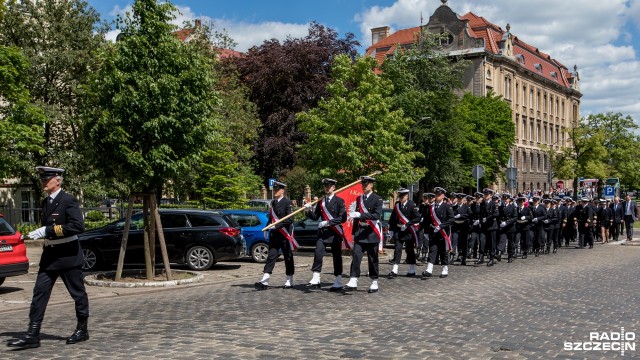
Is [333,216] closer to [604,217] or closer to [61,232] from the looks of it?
[61,232]

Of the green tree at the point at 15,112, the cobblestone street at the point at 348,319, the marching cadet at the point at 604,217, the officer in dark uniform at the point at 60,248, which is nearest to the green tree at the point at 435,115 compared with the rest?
the marching cadet at the point at 604,217

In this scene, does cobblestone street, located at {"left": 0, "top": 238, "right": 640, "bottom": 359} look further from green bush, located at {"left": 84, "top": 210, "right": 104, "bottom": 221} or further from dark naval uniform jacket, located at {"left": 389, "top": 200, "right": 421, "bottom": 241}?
green bush, located at {"left": 84, "top": 210, "right": 104, "bottom": 221}

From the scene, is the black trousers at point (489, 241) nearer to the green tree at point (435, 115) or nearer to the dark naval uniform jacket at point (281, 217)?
the dark naval uniform jacket at point (281, 217)

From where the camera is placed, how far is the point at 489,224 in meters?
17.9

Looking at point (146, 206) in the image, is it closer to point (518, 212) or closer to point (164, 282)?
point (164, 282)

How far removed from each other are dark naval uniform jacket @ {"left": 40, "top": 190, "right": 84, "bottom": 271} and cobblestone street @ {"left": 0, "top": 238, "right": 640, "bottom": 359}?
931 mm

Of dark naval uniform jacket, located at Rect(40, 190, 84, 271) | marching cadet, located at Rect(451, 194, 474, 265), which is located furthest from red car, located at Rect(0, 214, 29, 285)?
marching cadet, located at Rect(451, 194, 474, 265)

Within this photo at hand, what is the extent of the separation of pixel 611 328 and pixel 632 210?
23.6m

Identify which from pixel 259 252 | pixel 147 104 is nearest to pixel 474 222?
pixel 259 252

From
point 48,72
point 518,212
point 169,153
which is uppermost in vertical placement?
point 48,72

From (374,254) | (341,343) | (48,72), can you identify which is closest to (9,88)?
(48,72)

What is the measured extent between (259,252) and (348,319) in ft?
33.4

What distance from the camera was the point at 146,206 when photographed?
1495 cm

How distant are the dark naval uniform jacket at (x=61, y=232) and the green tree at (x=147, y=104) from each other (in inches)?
232
